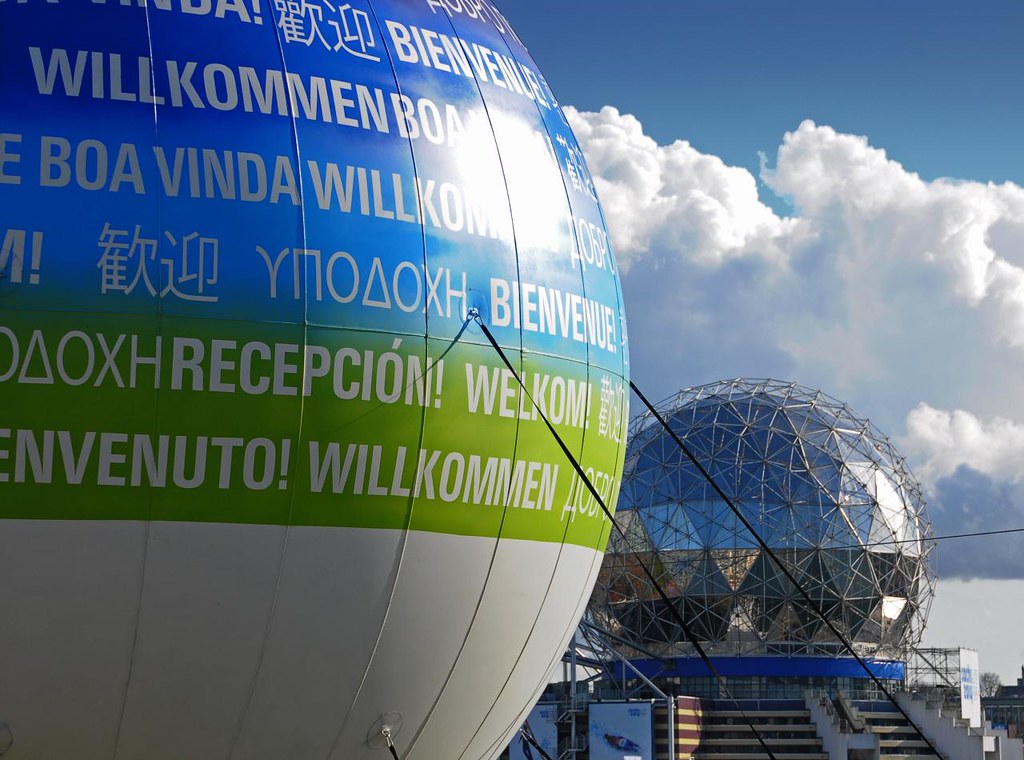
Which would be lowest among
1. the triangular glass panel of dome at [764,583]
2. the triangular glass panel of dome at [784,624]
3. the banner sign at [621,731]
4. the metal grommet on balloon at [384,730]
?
the metal grommet on balloon at [384,730]

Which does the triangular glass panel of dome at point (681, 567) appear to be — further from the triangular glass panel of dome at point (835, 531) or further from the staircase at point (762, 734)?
the triangular glass panel of dome at point (835, 531)

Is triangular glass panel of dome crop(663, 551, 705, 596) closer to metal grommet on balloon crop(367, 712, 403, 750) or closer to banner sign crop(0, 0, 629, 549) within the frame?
banner sign crop(0, 0, 629, 549)

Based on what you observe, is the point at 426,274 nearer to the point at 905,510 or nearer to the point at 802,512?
the point at 802,512

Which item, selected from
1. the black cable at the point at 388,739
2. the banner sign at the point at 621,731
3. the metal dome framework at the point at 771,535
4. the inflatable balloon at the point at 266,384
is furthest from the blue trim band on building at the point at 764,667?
the black cable at the point at 388,739

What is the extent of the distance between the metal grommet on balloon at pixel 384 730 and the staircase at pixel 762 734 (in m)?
31.4

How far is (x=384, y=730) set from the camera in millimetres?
11391

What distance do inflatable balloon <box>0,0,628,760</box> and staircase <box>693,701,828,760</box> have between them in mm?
A: 31435

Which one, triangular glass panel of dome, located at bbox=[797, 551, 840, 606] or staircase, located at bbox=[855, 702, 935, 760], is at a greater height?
triangular glass panel of dome, located at bbox=[797, 551, 840, 606]

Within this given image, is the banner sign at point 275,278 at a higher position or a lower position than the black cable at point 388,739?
higher

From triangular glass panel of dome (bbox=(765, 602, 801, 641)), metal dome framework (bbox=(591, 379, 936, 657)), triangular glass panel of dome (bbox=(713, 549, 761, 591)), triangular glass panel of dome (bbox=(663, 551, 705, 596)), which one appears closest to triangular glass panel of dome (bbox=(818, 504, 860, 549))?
metal dome framework (bbox=(591, 379, 936, 657))

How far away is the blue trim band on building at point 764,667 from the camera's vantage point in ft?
148

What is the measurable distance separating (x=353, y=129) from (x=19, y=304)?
8.99ft

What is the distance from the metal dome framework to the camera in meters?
44.7

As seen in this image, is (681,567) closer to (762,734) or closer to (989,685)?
(762,734)
